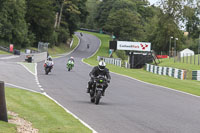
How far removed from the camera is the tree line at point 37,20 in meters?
81.3

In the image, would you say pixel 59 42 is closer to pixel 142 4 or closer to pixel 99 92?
pixel 142 4

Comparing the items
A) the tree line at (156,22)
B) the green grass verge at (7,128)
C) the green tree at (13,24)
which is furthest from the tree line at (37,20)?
the green grass verge at (7,128)

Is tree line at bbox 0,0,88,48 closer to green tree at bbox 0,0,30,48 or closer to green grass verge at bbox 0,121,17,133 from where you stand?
green tree at bbox 0,0,30,48

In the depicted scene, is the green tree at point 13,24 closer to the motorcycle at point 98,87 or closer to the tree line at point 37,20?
the tree line at point 37,20

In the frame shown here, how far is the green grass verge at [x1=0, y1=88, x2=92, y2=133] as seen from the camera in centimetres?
915

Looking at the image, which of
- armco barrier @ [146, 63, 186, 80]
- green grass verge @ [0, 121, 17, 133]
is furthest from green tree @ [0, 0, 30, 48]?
green grass verge @ [0, 121, 17, 133]

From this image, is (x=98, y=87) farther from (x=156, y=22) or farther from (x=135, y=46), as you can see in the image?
(x=156, y=22)

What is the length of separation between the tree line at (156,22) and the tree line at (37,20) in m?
11.8

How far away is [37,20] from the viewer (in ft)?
317

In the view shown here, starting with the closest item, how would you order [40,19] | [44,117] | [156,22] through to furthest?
[44,117] → [40,19] → [156,22]

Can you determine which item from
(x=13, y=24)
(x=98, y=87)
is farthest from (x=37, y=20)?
(x=98, y=87)

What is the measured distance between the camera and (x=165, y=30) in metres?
97.2

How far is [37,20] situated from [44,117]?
8764 cm

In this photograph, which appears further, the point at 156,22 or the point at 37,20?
the point at 156,22
